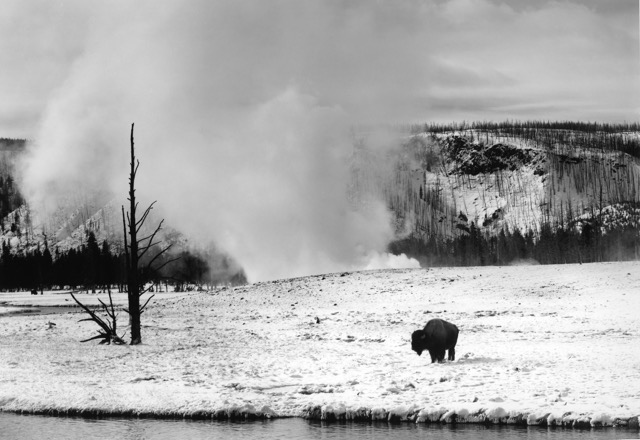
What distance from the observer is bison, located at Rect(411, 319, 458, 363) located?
2367 centimetres

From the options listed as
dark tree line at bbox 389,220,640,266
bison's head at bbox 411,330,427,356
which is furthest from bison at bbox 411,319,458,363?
dark tree line at bbox 389,220,640,266

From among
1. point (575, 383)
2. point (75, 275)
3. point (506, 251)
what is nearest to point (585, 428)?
point (575, 383)

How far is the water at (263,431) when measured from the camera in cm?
1614

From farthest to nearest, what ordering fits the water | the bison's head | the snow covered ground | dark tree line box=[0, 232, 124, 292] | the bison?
dark tree line box=[0, 232, 124, 292] → the bison's head → the bison → the snow covered ground → the water

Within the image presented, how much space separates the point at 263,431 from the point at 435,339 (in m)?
8.35

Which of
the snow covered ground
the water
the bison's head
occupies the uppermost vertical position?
the bison's head

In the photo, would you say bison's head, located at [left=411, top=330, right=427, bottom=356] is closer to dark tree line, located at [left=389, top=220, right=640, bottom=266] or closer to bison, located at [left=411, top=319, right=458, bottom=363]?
bison, located at [left=411, top=319, right=458, bottom=363]

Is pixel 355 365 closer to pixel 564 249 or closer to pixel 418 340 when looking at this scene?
pixel 418 340

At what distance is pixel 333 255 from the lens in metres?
154

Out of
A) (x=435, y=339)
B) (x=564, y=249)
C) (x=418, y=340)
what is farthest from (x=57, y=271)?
Result: (x=435, y=339)

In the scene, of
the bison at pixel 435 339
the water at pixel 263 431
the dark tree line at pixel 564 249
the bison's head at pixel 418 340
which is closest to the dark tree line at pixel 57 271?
the dark tree line at pixel 564 249

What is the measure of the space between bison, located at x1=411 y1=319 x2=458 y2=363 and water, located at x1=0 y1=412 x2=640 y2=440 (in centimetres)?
647

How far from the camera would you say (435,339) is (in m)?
23.7

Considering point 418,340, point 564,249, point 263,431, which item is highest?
point 564,249
